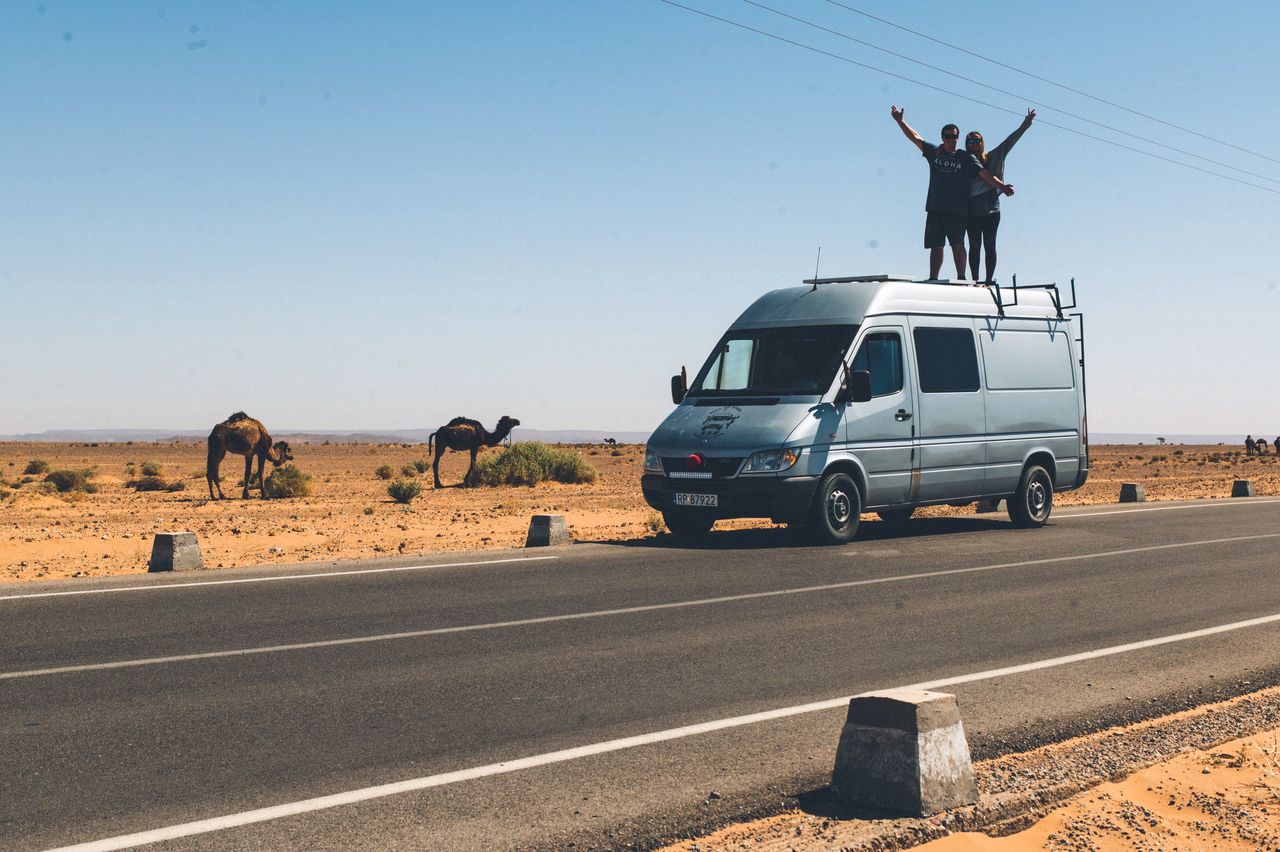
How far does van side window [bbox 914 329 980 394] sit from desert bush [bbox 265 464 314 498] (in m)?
21.1

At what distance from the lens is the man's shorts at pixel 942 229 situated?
18656mm

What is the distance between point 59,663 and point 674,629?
4.18 m

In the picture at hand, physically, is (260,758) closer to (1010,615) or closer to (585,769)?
(585,769)

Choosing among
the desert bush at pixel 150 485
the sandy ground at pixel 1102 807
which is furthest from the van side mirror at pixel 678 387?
the desert bush at pixel 150 485

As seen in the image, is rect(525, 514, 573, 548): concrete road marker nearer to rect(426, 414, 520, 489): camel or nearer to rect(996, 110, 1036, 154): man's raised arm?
rect(996, 110, 1036, 154): man's raised arm

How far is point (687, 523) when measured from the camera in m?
16.2

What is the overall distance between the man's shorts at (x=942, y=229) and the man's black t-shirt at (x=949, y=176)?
4.4 inches

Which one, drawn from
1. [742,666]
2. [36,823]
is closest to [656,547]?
[742,666]

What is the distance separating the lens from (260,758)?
592 centimetres

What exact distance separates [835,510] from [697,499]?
67.1 inches

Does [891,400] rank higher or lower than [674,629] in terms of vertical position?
higher

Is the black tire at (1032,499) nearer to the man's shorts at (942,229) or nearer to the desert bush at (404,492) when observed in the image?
the man's shorts at (942,229)

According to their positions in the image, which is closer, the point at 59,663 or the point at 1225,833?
the point at 1225,833

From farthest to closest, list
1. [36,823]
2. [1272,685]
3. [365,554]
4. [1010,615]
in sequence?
[365,554] → [1010,615] → [1272,685] → [36,823]
